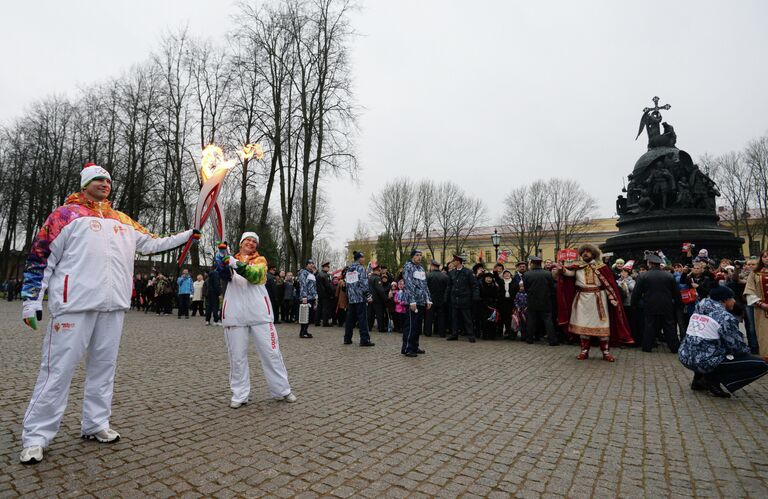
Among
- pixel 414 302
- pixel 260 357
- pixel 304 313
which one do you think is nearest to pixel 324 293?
pixel 304 313

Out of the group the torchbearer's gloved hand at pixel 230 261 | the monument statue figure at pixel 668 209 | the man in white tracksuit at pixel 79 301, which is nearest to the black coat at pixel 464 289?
the torchbearer's gloved hand at pixel 230 261

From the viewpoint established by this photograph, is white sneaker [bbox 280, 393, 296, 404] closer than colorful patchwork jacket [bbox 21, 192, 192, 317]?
No

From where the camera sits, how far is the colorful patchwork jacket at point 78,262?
3.69 m

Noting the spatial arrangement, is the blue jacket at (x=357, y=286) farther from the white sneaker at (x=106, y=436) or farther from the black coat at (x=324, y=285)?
the white sneaker at (x=106, y=436)

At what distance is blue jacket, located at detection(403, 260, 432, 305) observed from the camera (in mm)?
8922

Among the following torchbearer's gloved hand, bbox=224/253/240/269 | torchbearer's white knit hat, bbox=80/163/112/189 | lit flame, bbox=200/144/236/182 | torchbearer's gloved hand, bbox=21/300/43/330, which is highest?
lit flame, bbox=200/144/236/182

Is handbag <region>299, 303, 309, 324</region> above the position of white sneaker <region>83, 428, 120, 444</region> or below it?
above

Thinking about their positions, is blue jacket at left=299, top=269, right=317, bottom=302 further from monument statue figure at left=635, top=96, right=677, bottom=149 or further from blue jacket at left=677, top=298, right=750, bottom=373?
monument statue figure at left=635, top=96, right=677, bottom=149

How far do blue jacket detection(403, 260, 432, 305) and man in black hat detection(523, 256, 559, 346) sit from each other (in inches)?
117

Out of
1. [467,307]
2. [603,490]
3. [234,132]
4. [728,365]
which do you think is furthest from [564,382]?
[234,132]

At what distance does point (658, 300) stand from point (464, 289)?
402 centimetres

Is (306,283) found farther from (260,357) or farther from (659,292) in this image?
(659,292)

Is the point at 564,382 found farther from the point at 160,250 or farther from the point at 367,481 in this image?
the point at 160,250

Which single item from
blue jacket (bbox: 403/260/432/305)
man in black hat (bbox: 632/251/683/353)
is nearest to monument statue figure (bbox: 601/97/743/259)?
man in black hat (bbox: 632/251/683/353)
